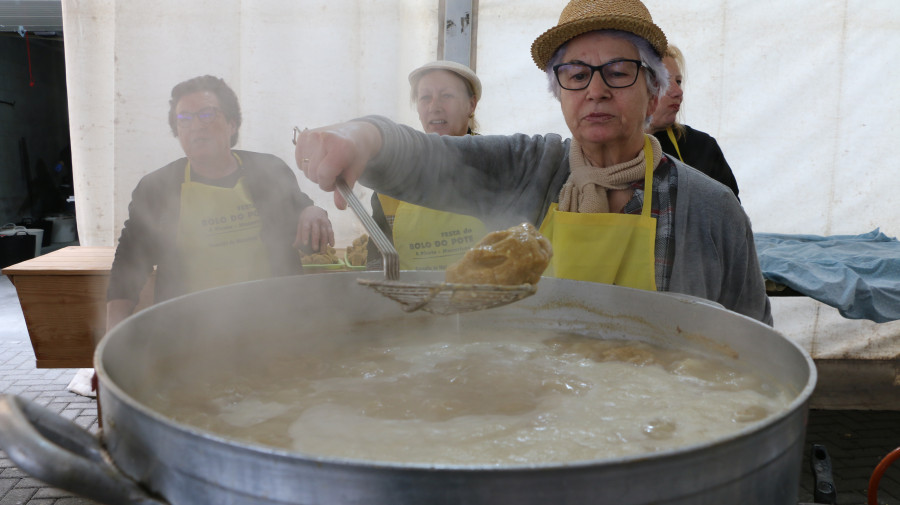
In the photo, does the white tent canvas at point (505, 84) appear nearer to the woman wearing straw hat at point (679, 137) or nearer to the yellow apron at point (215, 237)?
the yellow apron at point (215, 237)

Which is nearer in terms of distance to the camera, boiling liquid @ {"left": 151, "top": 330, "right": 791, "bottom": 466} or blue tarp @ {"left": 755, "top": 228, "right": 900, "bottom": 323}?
boiling liquid @ {"left": 151, "top": 330, "right": 791, "bottom": 466}

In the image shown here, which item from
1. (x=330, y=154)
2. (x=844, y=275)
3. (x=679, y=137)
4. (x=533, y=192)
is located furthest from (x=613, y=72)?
(x=844, y=275)

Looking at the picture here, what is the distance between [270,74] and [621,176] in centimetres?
217

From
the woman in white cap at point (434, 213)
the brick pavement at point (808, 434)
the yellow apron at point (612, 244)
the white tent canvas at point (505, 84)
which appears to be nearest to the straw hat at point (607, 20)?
the yellow apron at point (612, 244)

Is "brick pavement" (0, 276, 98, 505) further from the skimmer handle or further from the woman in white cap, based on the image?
the skimmer handle

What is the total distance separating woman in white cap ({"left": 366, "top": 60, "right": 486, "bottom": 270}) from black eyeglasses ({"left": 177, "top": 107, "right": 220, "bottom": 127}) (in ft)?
3.03

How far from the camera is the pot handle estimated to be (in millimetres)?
614

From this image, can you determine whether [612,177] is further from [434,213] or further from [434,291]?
[434,213]

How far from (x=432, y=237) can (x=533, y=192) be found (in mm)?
1150

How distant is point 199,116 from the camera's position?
3016mm

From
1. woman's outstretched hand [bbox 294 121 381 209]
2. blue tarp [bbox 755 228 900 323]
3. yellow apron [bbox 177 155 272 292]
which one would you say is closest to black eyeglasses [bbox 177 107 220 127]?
yellow apron [bbox 177 155 272 292]

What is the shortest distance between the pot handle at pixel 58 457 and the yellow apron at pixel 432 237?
2.24 meters

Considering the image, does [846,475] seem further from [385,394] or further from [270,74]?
[270,74]

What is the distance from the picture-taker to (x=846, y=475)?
3115 mm
